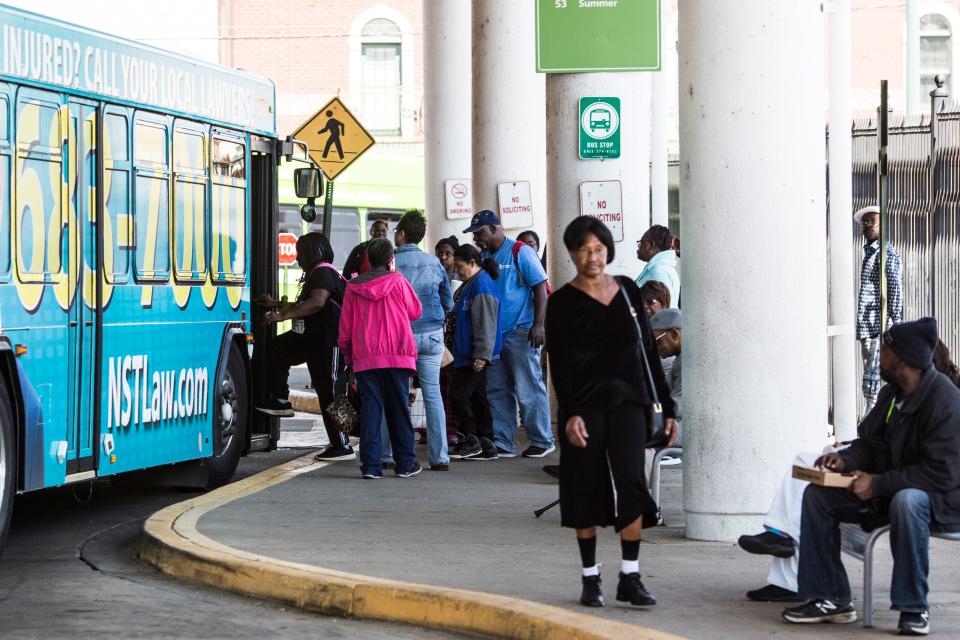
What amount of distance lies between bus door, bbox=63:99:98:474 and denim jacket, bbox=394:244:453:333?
3511 mm

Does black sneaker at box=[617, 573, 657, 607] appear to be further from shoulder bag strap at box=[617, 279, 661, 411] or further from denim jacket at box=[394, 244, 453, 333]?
denim jacket at box=[394, 244, 453, 333]

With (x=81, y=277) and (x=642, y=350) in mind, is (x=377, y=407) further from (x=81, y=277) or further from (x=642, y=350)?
(x=642, y=350)

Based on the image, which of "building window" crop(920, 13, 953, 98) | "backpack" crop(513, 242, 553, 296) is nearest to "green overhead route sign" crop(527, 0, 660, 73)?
"backpack" crop(513, 242, 553, 296)

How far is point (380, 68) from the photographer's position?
47.8 meters

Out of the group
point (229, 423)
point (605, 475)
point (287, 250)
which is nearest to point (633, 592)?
point (605, 475)

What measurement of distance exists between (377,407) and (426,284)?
4.58ft

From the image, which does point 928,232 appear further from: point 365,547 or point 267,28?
point 267,28

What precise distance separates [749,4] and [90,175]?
3.92 m

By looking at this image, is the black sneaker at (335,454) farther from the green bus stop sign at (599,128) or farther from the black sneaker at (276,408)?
the green bus stop sign at (599,128)

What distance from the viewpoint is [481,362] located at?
14.5 metres

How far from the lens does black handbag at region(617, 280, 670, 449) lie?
8.13m

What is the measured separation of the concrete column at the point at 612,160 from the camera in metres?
15.4

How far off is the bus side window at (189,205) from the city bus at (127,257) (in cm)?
2

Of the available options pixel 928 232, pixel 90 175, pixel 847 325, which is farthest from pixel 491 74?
pixel 90 175
